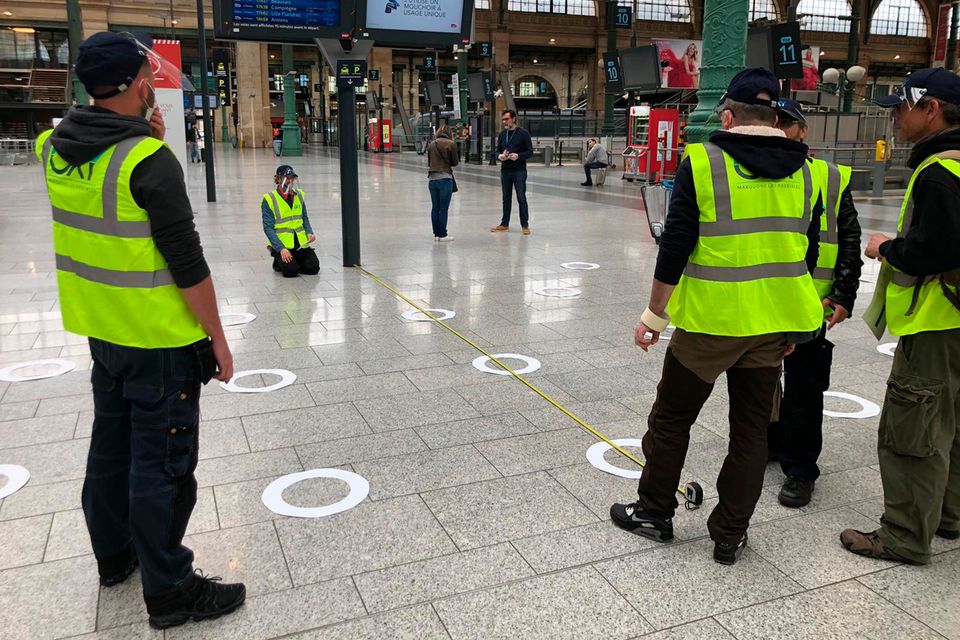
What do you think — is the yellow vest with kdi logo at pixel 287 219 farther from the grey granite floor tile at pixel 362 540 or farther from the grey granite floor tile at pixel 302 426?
the grey granite floor tile at pixel 362 540

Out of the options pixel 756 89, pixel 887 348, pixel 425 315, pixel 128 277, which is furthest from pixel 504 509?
pixel 887 348

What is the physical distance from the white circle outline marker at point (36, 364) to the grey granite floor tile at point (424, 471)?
2738mm

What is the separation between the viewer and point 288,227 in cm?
888

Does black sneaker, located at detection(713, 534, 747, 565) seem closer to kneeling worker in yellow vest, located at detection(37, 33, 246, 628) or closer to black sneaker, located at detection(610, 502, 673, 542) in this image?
black sneaker, located at detection(610, 502, 673, 542)

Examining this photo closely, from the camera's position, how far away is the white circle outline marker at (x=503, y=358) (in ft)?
18.6

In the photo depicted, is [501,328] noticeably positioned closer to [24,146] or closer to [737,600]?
[737,600]

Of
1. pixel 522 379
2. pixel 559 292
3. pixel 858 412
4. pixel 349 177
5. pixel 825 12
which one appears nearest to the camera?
pixel 858 412

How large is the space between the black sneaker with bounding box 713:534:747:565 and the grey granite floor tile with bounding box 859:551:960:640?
0.44 meters

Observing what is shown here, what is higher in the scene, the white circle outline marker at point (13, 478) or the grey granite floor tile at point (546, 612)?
the white circle outline marker at point (13, 478)

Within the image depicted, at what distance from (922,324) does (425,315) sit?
4800mm

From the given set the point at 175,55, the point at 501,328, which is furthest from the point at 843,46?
the point at 501,328

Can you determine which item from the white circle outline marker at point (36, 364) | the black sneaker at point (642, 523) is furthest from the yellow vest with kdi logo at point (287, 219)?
the black sneaker at point (642, 523)

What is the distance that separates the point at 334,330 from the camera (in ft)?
22.2

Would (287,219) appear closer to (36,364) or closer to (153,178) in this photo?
(36,364)
